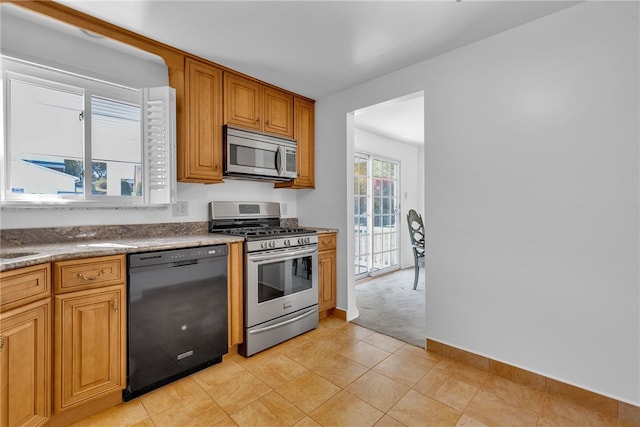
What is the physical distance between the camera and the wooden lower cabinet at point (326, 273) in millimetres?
3063

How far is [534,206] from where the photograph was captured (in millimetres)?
1989

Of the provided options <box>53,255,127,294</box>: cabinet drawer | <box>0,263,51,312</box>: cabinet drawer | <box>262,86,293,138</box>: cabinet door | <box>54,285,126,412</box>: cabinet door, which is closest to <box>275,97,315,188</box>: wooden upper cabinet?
<box>262,86,293,138</box>: cabinet door

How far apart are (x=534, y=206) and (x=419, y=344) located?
144 centimetres

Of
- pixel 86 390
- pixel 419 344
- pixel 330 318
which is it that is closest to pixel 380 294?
pixel 330 318

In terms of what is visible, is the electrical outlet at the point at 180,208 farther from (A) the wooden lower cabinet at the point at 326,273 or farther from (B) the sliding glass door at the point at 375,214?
(B) the sliding glass door at the point at 375,214

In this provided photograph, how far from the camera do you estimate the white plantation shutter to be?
7.64ft

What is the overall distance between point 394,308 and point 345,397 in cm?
173

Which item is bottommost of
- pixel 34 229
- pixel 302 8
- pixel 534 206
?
pixel 34 229

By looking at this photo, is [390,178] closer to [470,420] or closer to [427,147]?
[427,147]

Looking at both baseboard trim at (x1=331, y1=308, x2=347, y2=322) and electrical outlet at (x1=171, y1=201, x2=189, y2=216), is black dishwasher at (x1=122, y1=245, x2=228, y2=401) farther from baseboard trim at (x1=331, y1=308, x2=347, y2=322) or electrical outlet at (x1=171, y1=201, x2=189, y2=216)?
baseboard trim at (x1=331, y1=308, x2=347, y2=322)

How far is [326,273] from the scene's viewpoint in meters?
3.13

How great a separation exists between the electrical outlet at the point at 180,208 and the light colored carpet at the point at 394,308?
198cm

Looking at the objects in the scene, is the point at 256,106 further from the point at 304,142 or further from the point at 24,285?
Result: the point at 24,285

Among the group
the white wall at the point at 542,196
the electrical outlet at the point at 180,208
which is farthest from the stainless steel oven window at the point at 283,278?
the white wall at the point at 542,196
